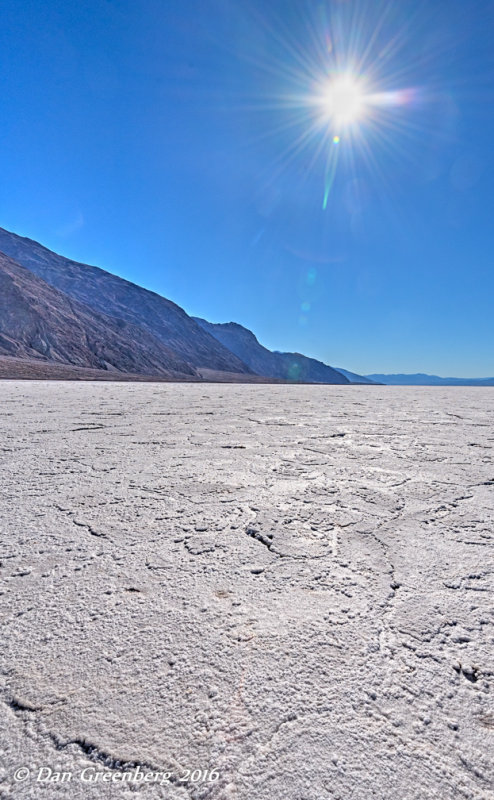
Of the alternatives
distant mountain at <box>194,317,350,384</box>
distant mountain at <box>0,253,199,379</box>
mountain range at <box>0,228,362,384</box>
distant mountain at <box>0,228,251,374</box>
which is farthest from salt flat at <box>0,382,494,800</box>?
distant mountain at <box>194,317,350,384</box>

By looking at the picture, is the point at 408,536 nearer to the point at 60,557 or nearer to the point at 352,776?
the point at 352,776

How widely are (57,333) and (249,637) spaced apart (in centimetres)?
3602

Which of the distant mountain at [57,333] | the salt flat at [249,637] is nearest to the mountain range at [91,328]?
the distant mountain at [57,333]

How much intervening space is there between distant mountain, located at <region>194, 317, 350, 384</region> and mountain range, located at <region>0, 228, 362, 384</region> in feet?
1.98

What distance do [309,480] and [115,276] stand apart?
7359 centimetres

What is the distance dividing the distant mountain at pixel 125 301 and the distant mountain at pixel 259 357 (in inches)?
932

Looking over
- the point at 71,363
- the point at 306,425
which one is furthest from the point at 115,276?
the point at 306,425

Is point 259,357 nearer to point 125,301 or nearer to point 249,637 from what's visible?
point 125,301

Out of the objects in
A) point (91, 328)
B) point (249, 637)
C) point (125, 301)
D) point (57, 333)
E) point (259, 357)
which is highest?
point (125, 301)

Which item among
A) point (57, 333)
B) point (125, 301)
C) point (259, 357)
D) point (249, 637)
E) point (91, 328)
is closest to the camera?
point (249, 637)

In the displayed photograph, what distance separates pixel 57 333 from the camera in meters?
31.8

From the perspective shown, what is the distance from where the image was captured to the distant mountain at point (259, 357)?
91.4 meters

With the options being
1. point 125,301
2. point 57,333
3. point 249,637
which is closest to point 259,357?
point 125,301

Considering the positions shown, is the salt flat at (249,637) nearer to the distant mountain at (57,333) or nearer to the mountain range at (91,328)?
the mountain range at (91,328)
